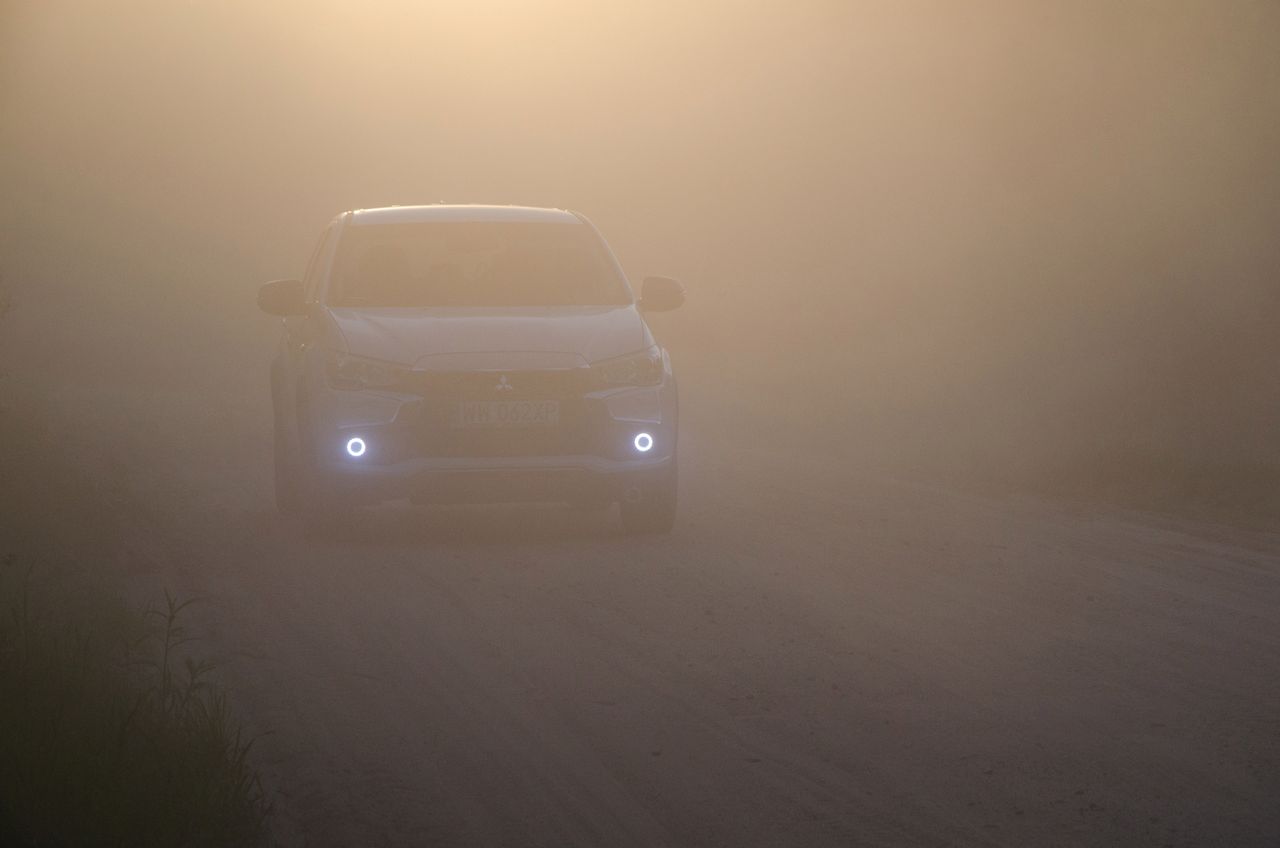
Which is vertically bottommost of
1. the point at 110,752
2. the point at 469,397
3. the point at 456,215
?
the point at 110,752

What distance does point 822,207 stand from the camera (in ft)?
142

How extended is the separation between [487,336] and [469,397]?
0.42m

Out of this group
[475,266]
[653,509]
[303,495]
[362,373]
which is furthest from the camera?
[475,266]

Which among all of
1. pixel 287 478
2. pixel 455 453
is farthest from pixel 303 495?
pixel 455 453

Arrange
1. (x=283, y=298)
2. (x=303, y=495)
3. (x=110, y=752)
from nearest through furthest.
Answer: (x=110, y=752) → (x=303, y=495) → (x=283, y=298)

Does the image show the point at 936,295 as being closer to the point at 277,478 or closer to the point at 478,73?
the point at 277,478

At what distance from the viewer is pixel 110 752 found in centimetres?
521

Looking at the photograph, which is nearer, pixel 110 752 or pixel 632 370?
Result: pixel 110 752

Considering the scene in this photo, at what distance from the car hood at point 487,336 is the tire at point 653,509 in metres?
0.72

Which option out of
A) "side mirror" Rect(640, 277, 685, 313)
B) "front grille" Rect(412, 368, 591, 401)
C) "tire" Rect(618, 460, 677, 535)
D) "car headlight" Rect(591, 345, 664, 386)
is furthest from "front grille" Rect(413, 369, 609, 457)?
"side mirror" Rect(640, 277, 685, 313)

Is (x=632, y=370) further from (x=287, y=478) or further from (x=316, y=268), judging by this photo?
(x=316, y=268)

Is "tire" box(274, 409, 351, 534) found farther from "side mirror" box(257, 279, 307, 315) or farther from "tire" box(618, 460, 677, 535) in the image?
"tire" box(618, 460, 677, 535)

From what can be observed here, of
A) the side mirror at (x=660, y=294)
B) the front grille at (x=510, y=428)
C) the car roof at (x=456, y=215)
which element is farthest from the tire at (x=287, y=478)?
the side mirror at (x=660, y=294)

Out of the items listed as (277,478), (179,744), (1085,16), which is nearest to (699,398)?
(277,478)
